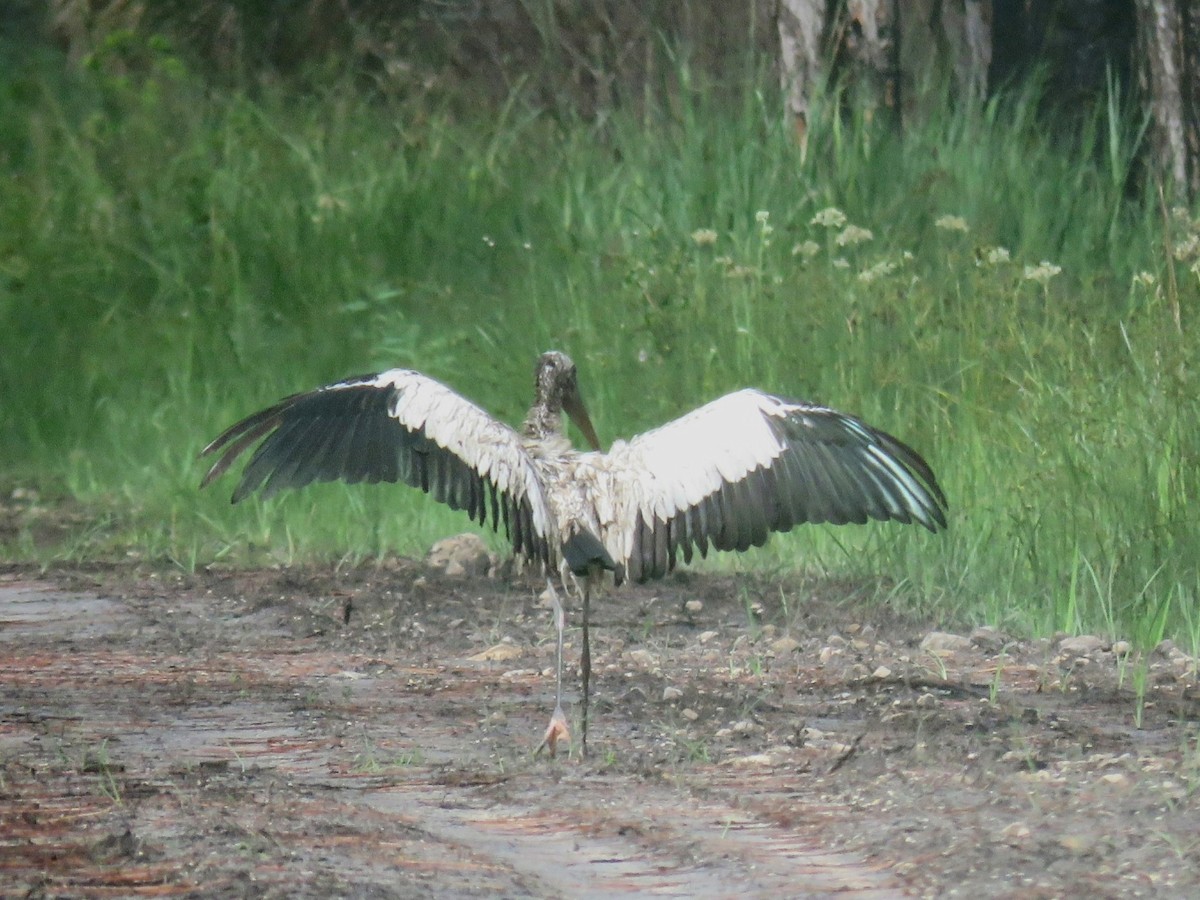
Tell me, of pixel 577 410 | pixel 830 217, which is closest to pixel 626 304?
pixel 830 217

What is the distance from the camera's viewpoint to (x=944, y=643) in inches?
256

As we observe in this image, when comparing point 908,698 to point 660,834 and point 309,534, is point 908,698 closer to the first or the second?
point 660,834

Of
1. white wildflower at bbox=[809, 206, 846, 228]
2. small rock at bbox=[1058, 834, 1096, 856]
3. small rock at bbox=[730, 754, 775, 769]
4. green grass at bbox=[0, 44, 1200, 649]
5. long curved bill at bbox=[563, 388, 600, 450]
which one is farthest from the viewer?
white wildflower at bbox=[809, 206, 846, 228]

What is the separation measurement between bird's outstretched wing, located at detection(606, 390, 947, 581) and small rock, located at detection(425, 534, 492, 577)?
207cm

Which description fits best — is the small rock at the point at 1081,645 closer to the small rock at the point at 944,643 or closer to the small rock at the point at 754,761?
the small rock at the point at 944,643

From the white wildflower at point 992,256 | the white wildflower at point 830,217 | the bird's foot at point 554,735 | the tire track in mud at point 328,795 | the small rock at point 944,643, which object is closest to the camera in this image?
the tire track in mud at point 328,795

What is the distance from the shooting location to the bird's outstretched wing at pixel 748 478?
18.1ft

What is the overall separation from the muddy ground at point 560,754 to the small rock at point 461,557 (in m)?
0.13

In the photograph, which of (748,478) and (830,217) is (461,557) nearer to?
(830,217)

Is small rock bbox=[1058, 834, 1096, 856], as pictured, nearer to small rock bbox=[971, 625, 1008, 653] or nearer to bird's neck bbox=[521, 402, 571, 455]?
bird's neck bbox=[521, 402, 571, 455]

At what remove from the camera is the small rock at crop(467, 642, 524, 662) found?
6516 mm

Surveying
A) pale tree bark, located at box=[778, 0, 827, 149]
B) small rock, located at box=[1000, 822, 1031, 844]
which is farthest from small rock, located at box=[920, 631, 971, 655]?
pale tree bark, located at box=[778, 0, 827, 149]

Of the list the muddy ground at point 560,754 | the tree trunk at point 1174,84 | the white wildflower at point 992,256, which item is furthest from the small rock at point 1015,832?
the tree trunk at point 1174,84

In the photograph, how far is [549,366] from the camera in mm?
5953
